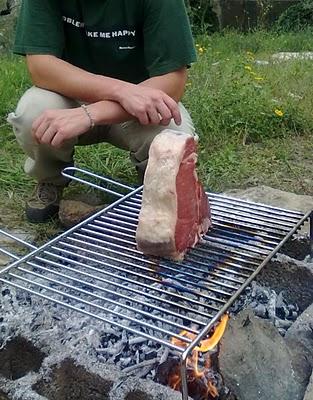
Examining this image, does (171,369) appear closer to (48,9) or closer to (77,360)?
(77,360)

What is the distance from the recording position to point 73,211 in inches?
140

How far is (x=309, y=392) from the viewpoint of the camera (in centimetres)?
204

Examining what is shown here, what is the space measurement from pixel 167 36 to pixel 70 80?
0.47 meters

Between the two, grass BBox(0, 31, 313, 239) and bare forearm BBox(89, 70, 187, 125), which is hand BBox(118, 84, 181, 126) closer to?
bare forearm BBox(89, 70, 187, 125)

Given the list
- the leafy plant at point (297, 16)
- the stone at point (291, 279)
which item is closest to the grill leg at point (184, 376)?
the stone at point (291, 279)

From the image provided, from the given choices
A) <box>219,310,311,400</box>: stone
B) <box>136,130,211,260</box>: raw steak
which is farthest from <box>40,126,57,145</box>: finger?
<box>219,310,311,400</box>: stone

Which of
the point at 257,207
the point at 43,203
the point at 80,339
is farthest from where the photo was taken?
the point at 43,203

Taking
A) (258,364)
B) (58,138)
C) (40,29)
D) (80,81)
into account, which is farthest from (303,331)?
(40,29)

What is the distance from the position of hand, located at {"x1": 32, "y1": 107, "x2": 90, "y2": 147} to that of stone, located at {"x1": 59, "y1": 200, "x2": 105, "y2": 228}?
28.8 inches

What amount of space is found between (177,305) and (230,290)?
0.86 ft

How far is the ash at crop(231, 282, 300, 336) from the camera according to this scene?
8.46 feet

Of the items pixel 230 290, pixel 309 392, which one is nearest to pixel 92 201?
pixel 230 290

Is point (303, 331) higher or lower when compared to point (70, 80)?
lower

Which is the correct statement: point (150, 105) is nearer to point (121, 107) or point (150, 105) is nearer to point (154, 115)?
point (154, 115)
